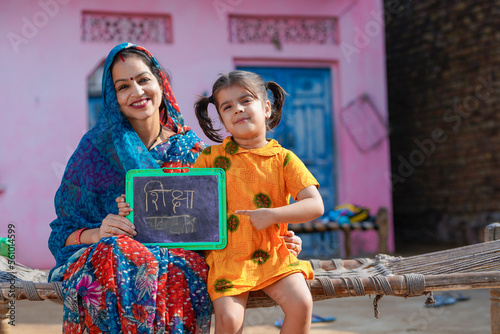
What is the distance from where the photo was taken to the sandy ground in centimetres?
363

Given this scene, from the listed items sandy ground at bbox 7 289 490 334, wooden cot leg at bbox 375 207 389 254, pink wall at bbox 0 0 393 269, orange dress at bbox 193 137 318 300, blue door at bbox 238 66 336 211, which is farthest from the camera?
blue door at bbox 238 66 336 211

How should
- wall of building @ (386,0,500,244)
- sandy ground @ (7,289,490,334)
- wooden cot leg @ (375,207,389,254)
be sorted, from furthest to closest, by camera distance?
wall of building @ (386,0,500,244) → wooden cot leg @ (375,207,389,254) → sandy ground @ (7,289,490,334)

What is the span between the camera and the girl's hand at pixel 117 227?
2.30 metres

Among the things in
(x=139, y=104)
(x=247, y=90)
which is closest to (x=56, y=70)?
(x=139, y=104)

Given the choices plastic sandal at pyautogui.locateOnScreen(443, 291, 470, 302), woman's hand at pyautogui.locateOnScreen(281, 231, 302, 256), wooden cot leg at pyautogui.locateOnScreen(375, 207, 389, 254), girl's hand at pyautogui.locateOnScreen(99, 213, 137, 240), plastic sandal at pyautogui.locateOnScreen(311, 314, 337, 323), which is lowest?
plastic sandal at pyautogui.locateOnScreen(443, 291, 470, 302)

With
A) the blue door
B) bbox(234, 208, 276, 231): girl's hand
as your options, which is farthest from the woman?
the blue door

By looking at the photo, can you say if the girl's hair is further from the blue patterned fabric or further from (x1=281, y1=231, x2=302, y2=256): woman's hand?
(x1=281, y1=231, x2=302, y2=256): woman's hand

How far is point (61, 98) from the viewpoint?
280 inches

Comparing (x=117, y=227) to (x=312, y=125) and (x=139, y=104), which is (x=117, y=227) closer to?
(x=139, y=104)

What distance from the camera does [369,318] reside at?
404cm

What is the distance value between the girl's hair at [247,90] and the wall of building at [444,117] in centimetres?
703

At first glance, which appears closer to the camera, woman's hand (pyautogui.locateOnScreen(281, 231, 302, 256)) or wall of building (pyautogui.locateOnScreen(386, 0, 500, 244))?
woman's hand (pyautogui.locateOnScreen(281, 231, 302, 256))

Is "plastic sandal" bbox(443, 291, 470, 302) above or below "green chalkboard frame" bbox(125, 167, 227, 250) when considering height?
below

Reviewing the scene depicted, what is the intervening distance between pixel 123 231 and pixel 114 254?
0.60ft
